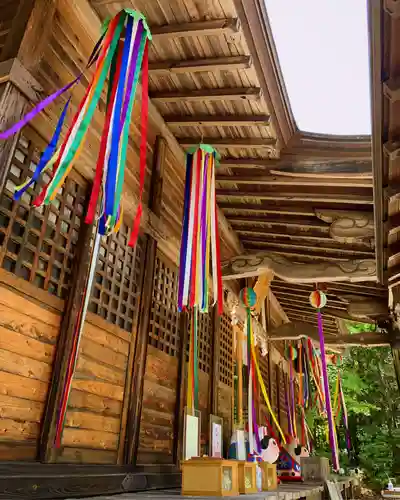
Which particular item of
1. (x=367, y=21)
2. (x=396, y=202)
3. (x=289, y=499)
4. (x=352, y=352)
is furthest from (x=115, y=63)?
(x=352, y=352)

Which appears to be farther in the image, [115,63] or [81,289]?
[81,289]

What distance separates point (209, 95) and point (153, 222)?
1.63m

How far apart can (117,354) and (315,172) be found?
136 inches

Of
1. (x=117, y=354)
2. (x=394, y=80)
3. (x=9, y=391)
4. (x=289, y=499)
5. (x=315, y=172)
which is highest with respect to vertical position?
(x=315, y=172)

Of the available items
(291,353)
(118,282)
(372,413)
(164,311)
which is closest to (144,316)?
(118,282)

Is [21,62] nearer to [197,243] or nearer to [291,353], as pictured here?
[197,243]

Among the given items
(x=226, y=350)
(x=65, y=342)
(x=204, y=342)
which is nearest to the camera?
(x=65, y=342)

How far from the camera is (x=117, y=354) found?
3.98 metres

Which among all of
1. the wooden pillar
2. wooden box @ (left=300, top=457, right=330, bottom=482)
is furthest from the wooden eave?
wooden box @ (left=300, top=457, right=330, bottom=482)

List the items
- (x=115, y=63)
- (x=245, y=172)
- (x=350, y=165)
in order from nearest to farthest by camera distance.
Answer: (x=115, y=63)
(x=350, y=165)
(x=245, y=172)

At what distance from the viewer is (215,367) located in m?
6.38

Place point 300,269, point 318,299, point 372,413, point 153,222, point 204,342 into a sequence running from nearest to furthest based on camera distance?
1. point 153,222
2. point 204,342
3. point 300,269
4. point 318,299
5. point 372,413

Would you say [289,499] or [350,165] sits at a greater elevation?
[350,165]

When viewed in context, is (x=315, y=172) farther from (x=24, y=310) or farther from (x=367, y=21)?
(x=24, y=310)
